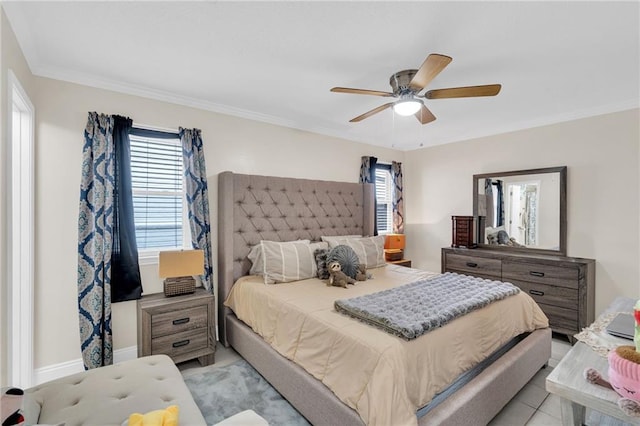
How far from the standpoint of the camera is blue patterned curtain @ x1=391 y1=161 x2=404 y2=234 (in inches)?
194

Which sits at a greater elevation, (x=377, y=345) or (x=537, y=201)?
(x=537, y=201)

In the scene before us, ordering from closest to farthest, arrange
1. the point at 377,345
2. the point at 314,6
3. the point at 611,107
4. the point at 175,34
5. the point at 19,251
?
1. the point at 377,345
2. the point at 314,6
3. the point at 175,34
4. the point at 19,251
5. the point at 611,107

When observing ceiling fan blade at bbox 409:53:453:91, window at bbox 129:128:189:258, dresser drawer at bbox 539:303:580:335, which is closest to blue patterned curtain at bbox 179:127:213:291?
window at bbox 129:128:189:258

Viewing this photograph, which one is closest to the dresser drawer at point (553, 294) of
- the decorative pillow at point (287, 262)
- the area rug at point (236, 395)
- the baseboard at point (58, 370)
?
the decorative pillow at point (287, 262)

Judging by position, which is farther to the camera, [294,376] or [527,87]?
[527,87]

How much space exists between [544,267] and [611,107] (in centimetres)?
182

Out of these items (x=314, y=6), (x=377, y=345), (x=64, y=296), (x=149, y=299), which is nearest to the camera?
(x=377, y=345)

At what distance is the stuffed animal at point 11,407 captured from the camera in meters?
0.96

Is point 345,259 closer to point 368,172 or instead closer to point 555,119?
point 368,172

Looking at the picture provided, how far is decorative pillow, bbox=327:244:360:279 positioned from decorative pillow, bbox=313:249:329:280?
0.10 m

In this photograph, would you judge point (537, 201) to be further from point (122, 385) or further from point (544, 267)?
point (122, 385)

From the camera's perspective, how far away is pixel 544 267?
3287 mm

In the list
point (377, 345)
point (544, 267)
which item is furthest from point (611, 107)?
point (377, 345)

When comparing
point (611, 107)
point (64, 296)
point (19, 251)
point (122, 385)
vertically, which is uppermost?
point (611, 107)
